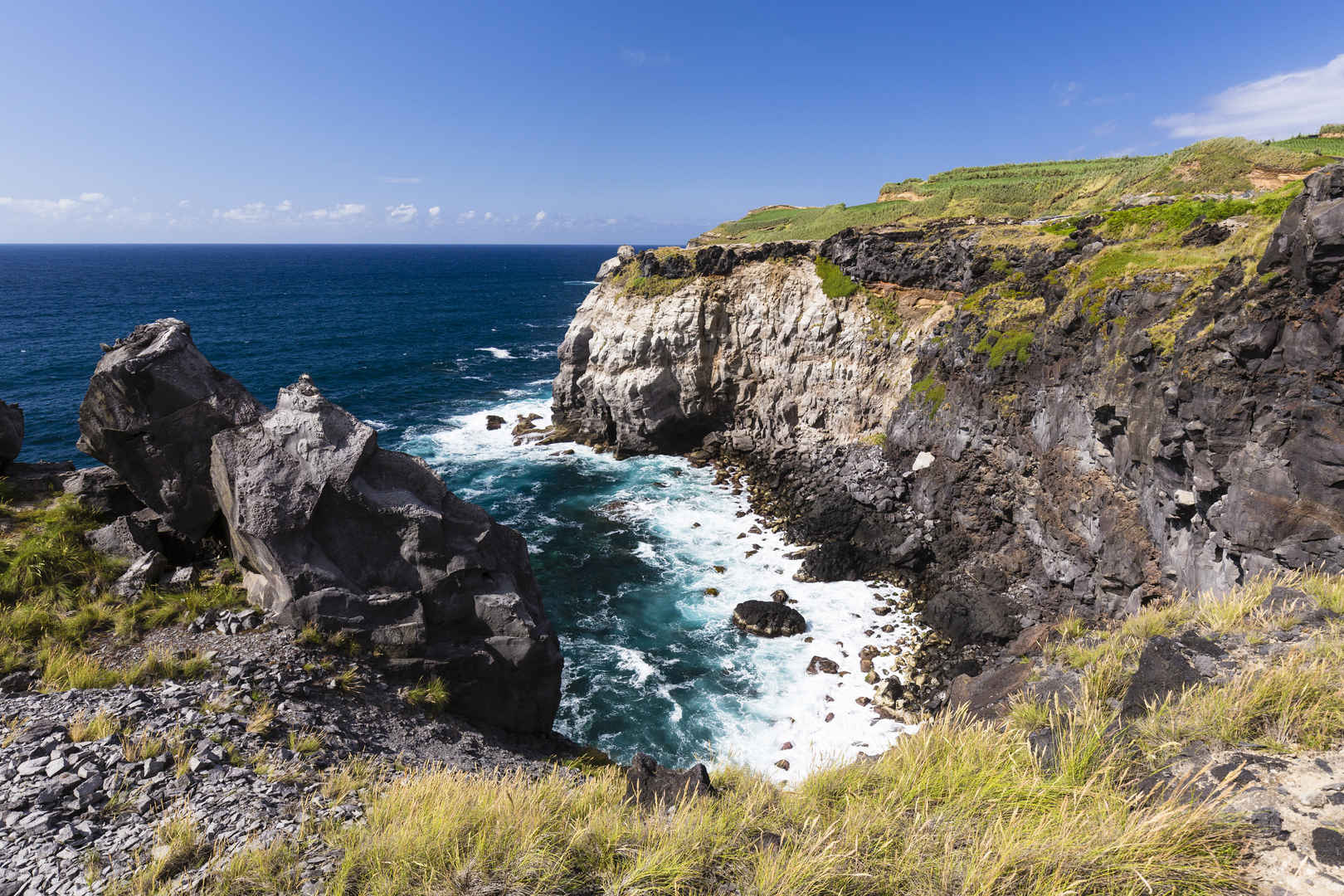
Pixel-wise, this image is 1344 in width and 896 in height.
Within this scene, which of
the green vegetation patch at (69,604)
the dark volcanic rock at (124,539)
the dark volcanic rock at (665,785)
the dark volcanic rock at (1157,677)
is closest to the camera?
the dark volcanic rock at (665,785)

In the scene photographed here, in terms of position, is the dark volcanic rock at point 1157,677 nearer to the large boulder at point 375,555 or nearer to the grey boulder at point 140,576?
the large boulder at point 375,555

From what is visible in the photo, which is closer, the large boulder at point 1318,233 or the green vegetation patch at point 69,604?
the green vegetation patch at point 69,604

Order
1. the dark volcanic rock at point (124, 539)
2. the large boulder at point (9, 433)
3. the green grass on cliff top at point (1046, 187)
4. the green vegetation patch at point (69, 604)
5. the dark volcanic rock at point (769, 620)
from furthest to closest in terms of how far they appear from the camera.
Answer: the green grass on cliff top at point (1046, 187) < the dark volcanic rock at point (769, 620) < the large boulder at point (9, 433) < the dark volcanic rock at point (124, 539) < the green vegetation patch at point (69, 604)

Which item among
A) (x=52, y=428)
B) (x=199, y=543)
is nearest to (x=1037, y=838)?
(x=199, y=543)

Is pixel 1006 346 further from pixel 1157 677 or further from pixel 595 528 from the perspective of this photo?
pixel 1157 677

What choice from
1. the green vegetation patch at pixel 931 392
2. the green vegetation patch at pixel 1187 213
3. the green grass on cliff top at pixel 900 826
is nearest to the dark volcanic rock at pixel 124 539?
the green grass on cliff top at pixel 900 826

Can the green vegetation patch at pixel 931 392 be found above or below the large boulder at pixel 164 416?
below

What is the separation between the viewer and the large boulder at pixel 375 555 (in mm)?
12359

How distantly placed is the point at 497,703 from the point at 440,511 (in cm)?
493

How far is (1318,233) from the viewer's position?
15883mm

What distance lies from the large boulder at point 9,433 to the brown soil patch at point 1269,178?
6205 centimetres

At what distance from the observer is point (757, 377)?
153 feet

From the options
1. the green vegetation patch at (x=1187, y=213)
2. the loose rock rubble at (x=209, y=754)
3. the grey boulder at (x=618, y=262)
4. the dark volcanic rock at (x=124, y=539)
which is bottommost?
the loose rock rubble at (x=209, y=754)

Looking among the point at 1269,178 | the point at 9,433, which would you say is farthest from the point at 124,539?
the point at 1269,178
